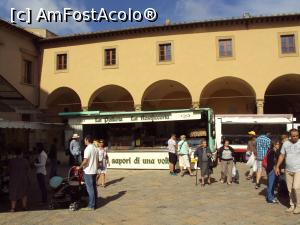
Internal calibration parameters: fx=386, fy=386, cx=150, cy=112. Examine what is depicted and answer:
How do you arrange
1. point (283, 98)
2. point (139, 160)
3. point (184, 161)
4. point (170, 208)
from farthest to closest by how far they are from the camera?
point (283, 98) < point (139, 160) < point (184, 161) < point (170, 208)

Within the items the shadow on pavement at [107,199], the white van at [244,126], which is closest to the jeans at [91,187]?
the shadow on pavement at [107,199]

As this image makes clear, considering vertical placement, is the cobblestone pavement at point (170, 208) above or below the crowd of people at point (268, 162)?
below

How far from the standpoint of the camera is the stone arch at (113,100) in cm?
2538

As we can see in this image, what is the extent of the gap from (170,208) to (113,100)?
1837 cm

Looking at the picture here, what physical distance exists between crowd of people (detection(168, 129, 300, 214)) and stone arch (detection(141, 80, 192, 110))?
9.36 meters

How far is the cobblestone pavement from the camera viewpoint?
7645mm

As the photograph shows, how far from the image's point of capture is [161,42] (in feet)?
72.2

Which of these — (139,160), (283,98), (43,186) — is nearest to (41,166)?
(43,186)

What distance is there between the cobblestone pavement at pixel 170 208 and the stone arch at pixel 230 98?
12.6m

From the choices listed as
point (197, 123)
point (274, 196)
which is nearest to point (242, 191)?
point (274, 196)

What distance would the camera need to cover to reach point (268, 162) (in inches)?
353

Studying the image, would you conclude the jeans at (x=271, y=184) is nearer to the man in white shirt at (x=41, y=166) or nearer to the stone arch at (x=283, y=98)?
the man in white shirt at (x=41, y=166)

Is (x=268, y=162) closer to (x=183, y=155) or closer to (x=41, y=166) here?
(x=41, y=166)

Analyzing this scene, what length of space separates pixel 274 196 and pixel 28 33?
1869cm
